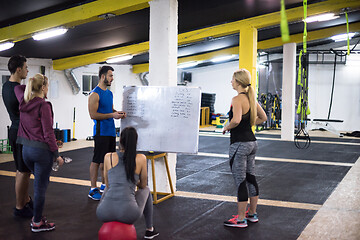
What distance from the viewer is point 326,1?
7.55 m

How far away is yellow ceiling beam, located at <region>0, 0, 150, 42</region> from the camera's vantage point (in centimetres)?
538

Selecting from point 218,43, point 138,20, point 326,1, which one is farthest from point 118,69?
point 326,1

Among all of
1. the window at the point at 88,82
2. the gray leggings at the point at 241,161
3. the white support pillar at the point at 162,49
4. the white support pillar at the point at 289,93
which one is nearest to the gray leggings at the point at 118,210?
the gray leggings at the point at 241,161

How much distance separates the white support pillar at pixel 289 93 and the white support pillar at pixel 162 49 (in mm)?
7652

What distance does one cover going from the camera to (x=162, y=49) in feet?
15.0

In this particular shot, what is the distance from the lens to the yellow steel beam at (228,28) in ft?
24.6

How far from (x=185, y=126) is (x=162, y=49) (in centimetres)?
110

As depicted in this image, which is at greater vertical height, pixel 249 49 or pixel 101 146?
pixel 249 49

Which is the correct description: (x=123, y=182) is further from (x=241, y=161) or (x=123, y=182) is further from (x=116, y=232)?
(x=241, y=161)

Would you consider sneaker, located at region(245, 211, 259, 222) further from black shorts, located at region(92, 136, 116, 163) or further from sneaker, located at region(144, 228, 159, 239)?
black shorts, located at region(92, 136, 116, 163)

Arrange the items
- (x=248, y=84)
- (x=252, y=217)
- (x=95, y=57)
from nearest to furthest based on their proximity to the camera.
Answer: (x=248, y=84)
(x=252, y=217)
(x=95, y=57)

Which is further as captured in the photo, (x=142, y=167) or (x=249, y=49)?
(x=249, y=49)

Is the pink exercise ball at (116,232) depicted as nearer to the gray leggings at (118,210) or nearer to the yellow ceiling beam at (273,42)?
the gray leggings at (118,210)

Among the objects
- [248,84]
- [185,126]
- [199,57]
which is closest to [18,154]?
[185,126]
